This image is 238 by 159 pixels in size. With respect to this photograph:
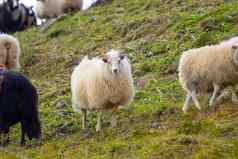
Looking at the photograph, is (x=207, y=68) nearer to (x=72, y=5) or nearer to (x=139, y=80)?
(x=139, y=80)

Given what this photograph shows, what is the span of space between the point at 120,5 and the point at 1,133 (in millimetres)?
12580

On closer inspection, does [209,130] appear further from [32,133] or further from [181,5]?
[181,5]

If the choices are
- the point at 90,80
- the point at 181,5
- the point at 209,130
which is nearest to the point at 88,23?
the point at 181,5

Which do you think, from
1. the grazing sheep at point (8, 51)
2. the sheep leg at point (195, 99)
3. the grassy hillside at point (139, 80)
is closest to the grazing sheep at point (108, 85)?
the grassy hillside at point (139, 80)

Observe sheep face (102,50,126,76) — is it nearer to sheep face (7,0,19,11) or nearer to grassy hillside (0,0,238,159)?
grassy hillside (0,0,238,159)

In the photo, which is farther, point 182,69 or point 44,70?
point 44,70

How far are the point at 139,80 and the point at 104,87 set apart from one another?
3.02 metres

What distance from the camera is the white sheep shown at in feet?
89.9

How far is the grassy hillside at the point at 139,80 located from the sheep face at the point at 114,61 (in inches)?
36.0

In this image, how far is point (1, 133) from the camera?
1201 cm

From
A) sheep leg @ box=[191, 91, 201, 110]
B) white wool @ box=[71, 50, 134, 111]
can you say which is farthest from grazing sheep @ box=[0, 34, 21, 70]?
sheep leg @ box=[191, 91, 201, 110]

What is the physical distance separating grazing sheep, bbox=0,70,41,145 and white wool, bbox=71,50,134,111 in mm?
1070

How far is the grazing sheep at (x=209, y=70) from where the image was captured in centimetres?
1159

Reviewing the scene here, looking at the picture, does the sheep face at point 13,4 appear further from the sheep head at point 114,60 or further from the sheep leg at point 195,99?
the sheep leg at point 195,99
